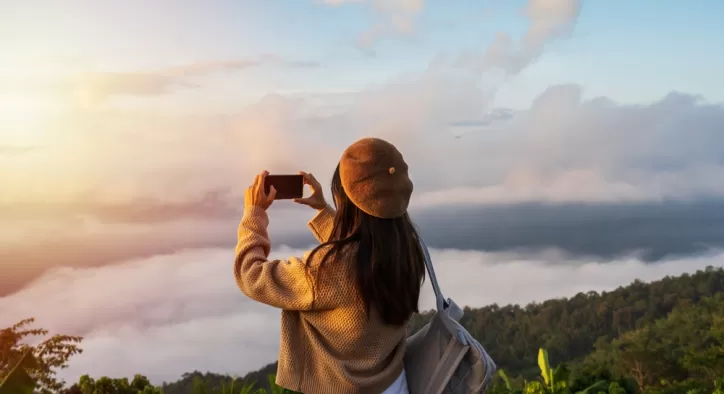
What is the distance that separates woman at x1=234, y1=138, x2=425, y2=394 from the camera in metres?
1.52

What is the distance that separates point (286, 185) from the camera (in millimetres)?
1714

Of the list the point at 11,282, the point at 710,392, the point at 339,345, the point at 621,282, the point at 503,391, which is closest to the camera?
the point at 339,345

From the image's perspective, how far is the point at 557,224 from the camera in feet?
18.1

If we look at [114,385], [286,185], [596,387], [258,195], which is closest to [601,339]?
[596,387]

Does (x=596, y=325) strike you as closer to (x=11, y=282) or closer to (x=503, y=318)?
(x=503, y=318)

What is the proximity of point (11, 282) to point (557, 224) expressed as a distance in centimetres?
353

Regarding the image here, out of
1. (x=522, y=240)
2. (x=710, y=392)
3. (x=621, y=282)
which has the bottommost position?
(x=710, y=392)

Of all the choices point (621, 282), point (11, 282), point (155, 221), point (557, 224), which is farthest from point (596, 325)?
point (11, 282)

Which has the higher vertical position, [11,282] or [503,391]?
[11,282]

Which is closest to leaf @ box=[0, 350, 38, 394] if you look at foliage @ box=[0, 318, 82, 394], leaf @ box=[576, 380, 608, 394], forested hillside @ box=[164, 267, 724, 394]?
leaf @ box=[576, 380, 608, 394]

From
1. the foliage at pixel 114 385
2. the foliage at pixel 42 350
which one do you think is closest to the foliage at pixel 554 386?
the foliage at pixel 114 385

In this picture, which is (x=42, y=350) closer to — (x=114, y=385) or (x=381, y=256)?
(x=114, y=385)

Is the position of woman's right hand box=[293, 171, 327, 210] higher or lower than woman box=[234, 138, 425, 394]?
higher

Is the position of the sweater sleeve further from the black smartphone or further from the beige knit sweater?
the black smartphone
